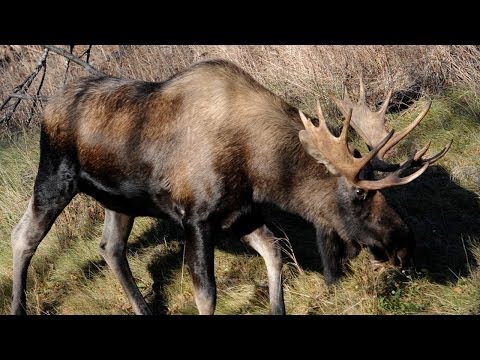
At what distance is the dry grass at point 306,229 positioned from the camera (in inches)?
243

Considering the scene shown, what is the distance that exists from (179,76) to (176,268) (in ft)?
6.55

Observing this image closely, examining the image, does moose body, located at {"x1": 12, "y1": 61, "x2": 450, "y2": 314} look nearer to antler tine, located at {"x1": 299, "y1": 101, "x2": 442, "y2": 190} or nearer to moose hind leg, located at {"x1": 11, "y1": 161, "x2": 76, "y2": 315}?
moose hind leg, located at {"x1": 11, "y1": 161, "x2": 76, "y2": 315}

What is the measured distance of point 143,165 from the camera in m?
6.11

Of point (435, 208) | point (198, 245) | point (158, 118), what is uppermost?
point (158, 118)

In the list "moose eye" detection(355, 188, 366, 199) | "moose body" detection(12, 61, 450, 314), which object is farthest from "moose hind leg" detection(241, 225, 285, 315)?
"moose eye" detection(355, 188, 366, 199)

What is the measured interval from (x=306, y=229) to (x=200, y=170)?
2.18 m

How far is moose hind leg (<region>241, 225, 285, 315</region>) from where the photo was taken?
617 centimetres

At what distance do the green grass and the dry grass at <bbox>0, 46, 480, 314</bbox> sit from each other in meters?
0.01

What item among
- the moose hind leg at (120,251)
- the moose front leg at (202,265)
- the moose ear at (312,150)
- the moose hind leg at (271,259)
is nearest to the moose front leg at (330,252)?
the moose hind leg at (271,259)

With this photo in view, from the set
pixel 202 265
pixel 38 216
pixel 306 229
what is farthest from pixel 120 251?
pixel 306 229

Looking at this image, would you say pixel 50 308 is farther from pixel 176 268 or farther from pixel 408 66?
pixel 408 66

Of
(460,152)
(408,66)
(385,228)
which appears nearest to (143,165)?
(385,228)

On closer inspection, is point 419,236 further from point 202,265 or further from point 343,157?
point 202,265

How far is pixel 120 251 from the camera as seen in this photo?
690cm
